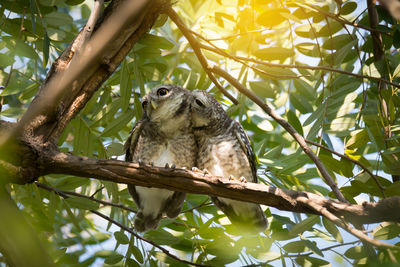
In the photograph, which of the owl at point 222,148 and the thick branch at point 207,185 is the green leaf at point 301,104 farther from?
the thick branch at point 207,185

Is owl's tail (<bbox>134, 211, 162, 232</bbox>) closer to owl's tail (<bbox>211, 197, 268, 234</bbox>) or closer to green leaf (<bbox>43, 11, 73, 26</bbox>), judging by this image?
owl's tail (<bbox>211, 197, 268, 234</bbox>)

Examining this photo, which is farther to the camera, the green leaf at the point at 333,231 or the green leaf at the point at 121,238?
the green leaf at the point at 121,238

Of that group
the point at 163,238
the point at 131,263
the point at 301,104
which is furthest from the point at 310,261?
the point at 301,104

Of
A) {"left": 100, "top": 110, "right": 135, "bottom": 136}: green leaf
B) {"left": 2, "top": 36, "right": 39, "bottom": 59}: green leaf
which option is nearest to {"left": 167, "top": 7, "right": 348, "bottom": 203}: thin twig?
{"left": 100, "top": 110, "right": 135, "bottom": 136}: green leaf

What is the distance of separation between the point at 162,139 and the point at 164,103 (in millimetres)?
271

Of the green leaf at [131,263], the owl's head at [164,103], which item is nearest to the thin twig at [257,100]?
the owl's head at [164,103]

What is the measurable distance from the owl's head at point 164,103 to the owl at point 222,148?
10 cm

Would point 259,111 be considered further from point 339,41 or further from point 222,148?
point 339,41

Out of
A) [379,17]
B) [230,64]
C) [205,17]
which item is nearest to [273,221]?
[230,64]

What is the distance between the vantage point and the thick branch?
1776 mm

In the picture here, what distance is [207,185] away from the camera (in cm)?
203

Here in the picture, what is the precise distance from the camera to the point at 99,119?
8.54ft

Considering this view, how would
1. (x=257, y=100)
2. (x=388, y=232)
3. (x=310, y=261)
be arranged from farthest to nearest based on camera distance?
(x=257, y=100)
(x=310, y=261)
(x=388, y=232)

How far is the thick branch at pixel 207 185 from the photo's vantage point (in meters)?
1.78
